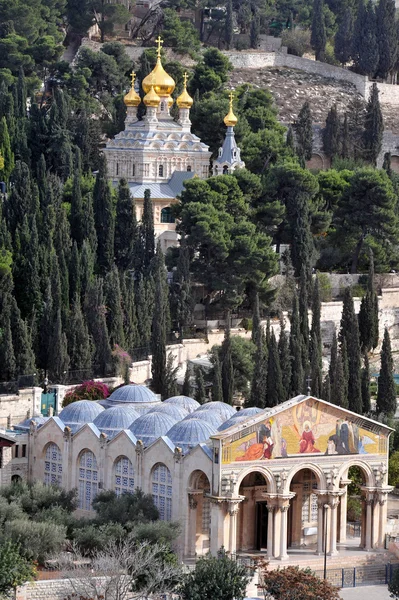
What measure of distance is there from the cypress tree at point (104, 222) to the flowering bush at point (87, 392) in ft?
35.8

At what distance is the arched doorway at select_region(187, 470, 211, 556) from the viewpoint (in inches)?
2467

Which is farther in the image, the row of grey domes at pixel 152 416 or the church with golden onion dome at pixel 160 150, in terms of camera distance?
the church with golden onion dome at pixel 160 150

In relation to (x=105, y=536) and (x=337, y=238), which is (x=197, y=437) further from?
(x=337, y=238)

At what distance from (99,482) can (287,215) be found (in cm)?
3335

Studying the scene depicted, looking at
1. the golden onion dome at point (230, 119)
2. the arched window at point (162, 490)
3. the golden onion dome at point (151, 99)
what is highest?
the golden onion dome at point (151, 99)

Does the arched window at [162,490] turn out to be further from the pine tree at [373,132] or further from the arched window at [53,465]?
the pine tree at [373,132]

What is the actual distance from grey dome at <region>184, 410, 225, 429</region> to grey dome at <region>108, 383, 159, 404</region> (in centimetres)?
321

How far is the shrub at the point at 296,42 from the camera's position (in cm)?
13662

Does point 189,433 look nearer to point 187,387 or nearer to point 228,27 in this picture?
point 187,387

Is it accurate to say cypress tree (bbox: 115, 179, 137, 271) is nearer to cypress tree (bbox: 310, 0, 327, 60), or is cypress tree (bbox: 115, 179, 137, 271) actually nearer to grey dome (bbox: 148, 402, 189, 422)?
grey dome (bbox: 148, 402, 189, 422)

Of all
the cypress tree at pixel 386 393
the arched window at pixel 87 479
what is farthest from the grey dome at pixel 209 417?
the cypress tree at pixel 386 393

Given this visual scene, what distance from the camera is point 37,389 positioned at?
2901 inches

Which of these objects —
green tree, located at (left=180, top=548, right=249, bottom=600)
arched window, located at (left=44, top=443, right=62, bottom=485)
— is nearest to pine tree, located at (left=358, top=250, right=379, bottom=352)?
arched window, located at (left=44, top=443, right=62, bottom=485)

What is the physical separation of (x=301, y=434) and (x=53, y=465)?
7887mm
